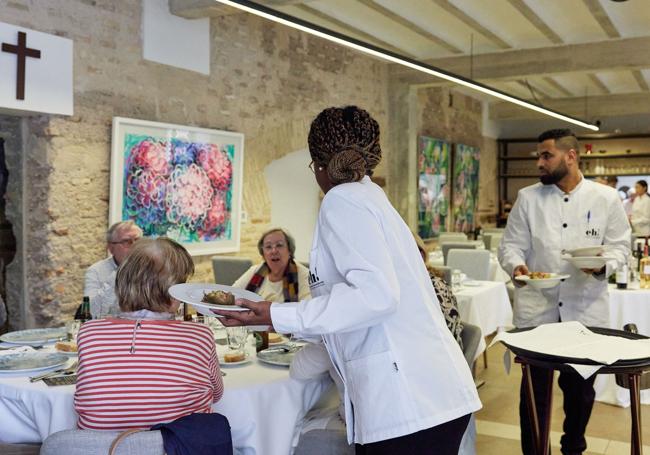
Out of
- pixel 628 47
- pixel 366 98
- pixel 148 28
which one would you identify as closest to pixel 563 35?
pixel 628 47

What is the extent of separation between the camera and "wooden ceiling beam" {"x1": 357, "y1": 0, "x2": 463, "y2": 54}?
26.2 feet

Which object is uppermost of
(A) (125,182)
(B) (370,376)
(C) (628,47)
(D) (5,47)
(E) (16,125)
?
(C) (628,47)

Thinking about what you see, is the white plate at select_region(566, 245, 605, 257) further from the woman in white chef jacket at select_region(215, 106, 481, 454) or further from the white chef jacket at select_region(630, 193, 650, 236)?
the white chef jacket at select_region(630, 193, 650, 236)

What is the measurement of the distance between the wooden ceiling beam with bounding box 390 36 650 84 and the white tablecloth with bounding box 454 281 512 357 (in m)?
3.97

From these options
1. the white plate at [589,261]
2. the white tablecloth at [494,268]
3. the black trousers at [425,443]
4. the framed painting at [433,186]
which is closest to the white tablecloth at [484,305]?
the white tablecloth at [494,268]

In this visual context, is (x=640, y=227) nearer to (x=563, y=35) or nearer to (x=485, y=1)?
(x=563, y=35)

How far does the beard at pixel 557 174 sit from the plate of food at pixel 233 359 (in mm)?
2101

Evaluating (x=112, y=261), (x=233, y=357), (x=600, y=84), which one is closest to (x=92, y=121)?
(x=112, y=261)

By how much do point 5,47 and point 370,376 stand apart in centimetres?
426

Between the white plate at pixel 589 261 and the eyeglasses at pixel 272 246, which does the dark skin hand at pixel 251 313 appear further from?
the eyeglasses at pixel 272 246

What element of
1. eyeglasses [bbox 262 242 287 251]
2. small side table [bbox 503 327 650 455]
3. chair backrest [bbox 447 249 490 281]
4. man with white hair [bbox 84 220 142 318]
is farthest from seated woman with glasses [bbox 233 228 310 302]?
chair backrest [bbox 447 249 490 281]

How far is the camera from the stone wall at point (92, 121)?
18.3ft

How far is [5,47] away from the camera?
202 inches

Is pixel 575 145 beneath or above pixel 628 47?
beneath
